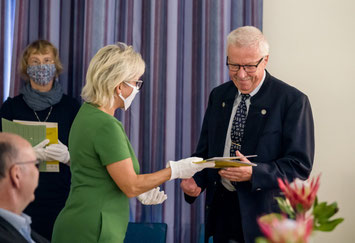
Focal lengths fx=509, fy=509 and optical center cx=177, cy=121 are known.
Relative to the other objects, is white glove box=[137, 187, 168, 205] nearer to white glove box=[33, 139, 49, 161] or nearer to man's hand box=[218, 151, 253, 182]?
man's hand box=[218, 151, 253, 182]

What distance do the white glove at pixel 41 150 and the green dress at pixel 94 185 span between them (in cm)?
86

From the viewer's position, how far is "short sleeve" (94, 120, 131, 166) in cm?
210

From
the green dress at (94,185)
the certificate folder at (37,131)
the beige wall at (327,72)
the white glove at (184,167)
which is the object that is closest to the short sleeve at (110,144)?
the green dress at (94,185)

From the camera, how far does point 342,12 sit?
310cm

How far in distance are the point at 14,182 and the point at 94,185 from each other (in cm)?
60

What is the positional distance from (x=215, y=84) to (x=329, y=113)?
2.35ft

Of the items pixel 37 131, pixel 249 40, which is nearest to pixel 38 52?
pixel 37 131

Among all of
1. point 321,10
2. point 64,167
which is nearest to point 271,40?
point 321,10

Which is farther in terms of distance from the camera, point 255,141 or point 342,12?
point 342,12

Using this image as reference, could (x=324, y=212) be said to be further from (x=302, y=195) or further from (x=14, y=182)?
(x=14, y=182)

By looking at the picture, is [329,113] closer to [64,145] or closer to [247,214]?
[247,214]

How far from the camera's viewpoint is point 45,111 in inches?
123

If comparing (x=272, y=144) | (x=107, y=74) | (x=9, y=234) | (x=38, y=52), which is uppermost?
(x=38, y=52)

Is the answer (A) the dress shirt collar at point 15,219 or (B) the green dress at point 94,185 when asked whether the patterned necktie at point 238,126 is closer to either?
(B) the green dress at point 94,185
